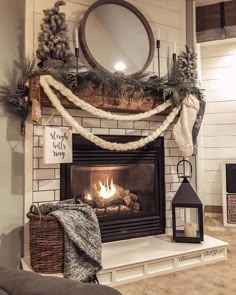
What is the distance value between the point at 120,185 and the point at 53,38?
54.4 inches

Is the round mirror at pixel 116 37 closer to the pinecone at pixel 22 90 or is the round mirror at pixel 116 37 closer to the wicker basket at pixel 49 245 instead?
the pinecone at pixel 22 90

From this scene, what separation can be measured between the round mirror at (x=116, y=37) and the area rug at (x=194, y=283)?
171 centimetres

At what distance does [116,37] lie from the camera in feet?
9.16

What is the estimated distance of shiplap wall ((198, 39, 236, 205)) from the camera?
4309 mm

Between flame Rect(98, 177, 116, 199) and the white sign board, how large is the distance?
20.2 inches

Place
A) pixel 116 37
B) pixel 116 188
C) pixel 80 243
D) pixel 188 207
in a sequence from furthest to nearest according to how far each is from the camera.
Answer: pixel 116 188
pixel 116 37
pixel 188 207
pixel 80 243

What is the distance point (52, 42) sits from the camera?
238 cm

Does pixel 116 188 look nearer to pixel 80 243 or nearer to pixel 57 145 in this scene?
pixel 57 145

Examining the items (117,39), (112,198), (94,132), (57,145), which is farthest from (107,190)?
(117,39)

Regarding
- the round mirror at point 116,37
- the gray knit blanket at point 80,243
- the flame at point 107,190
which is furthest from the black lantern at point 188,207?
the round mirror at point 116,37

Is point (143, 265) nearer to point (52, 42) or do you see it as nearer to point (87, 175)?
point (87, 175)

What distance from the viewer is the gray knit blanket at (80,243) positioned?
80.8 inches

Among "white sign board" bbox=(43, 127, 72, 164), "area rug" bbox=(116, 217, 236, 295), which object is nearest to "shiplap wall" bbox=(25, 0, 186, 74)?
"white sign board" bbox=(43, 127, 72, 164)

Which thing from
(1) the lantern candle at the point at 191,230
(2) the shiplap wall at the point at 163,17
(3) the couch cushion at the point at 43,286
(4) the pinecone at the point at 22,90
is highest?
(2) the shiplap wall at the point at 163,17
